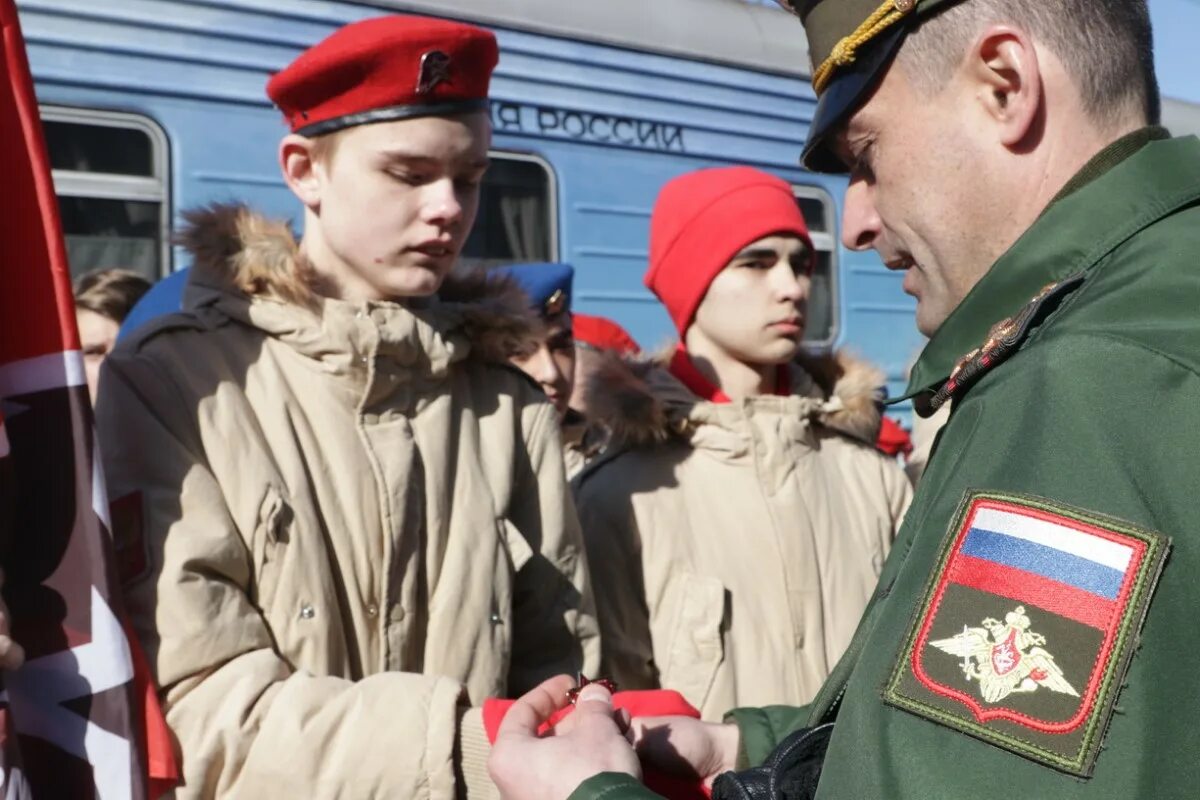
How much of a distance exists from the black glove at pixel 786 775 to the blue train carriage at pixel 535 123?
2499 mm

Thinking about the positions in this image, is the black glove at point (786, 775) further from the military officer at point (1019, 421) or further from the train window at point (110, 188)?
the train window at point (110, 188)

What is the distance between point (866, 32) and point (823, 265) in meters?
5.54

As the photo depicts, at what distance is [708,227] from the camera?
12.4 ft

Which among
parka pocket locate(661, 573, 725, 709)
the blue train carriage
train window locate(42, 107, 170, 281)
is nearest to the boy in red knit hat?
parka pocket locate(661, 573, 725, 709)

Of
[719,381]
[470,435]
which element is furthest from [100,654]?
[719,381]

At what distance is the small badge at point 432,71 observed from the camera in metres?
2.55

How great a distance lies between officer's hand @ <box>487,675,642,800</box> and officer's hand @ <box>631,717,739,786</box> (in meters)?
0.18

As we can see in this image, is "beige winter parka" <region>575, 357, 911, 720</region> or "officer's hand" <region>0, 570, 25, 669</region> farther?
"beige winter parka" <region>575, 357, 911, 720</region>

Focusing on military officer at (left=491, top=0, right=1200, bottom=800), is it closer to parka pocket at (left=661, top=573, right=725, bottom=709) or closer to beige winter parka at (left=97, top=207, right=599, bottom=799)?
beige winter parka at (left=97, top=207, right=599, bottom=799)

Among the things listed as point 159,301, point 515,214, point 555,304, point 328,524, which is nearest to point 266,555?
point 328,524

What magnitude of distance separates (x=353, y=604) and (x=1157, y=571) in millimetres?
1501

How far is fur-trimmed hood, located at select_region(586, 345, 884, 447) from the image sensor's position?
341 centimetres

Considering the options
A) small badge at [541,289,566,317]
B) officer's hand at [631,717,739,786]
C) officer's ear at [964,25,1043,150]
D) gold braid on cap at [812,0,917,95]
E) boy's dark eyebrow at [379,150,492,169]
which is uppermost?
small badge at [541,289,566,317]

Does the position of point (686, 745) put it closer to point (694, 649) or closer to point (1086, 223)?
point (1086, 223)
